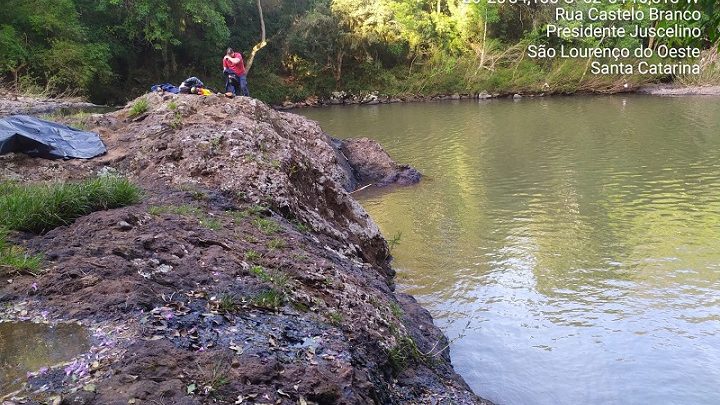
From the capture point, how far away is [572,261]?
7.58 m

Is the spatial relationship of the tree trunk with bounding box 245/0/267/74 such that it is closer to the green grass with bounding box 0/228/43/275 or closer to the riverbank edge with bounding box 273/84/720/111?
the riverbank edge with bounding box 273/84/720/111

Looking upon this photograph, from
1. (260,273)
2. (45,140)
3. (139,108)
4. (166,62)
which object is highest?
(166,62)

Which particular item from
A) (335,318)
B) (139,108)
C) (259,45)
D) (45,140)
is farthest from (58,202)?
(259,45)

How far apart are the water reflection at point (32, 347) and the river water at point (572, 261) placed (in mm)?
3235

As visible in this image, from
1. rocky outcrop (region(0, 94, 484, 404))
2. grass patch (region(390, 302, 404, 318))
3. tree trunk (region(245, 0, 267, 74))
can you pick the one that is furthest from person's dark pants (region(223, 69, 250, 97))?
tree trunk (region(245, 0, 267, 74))

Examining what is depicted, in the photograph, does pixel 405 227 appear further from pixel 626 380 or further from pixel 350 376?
pixel 350 376

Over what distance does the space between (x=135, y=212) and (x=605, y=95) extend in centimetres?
3113

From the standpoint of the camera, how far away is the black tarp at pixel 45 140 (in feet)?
21.5

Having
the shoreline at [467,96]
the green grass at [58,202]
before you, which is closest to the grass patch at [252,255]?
the green grass at [58,202]

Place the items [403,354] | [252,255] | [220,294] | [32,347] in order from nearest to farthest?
[32,347] → [220,294] → [403,354] → [252,255]

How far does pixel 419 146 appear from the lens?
17.9 meters

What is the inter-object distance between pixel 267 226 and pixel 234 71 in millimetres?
8836

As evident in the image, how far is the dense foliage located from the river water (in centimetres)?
1757

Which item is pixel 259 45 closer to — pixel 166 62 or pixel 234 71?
pixel 166 62
